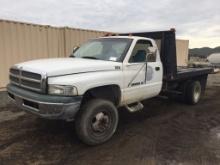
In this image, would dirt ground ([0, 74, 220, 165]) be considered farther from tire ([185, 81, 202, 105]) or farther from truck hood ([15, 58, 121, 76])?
truck hood ([15, 58, 121, 76])

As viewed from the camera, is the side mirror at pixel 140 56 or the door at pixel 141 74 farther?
the side mirror at pixel 140 56

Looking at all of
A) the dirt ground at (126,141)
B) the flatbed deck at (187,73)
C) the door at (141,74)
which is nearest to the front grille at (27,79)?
the dirt ground at (126,141)

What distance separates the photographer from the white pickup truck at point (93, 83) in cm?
388

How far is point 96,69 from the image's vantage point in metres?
4.43

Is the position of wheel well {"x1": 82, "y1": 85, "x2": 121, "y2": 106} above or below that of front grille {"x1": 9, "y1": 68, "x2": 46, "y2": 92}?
below

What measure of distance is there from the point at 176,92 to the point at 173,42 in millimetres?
1793

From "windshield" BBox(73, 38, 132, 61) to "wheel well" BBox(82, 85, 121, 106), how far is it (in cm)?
64

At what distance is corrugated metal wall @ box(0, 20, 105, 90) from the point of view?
9016 millimetres

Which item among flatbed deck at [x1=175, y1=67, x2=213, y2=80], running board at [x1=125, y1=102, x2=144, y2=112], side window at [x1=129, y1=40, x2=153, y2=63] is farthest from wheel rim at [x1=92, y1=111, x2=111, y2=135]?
flatbed deck at [x1=175, y1=67, x2=213, y2=80]

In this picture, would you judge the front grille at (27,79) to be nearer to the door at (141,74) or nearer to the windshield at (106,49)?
the windshield at (106,49)

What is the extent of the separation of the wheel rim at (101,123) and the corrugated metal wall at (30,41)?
19.7ft

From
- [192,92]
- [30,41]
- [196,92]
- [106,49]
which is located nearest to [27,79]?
[106,49]

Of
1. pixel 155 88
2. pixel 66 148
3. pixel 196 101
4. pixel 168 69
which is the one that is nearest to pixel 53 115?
pixel 66 148

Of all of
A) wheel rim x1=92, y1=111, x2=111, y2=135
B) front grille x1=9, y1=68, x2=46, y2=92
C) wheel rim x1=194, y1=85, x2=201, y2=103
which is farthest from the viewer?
wheel rim x1=194, y1=85, x2=201, y2=103
